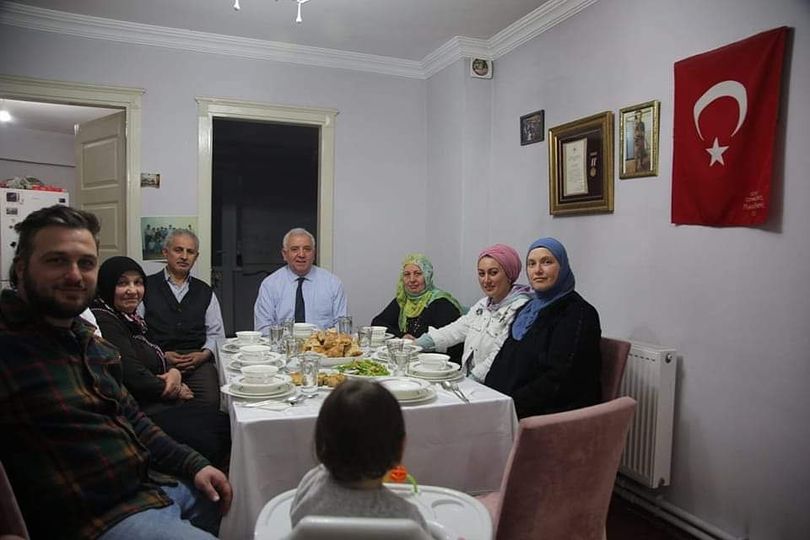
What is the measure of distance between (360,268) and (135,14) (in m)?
2.27

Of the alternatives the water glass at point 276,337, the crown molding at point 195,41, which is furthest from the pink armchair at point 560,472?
the crown molding at point 195,41

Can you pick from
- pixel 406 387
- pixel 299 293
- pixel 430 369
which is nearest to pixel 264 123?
pixel 299 293

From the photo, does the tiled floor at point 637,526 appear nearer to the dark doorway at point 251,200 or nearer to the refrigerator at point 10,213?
the refrigerator at point 10,213

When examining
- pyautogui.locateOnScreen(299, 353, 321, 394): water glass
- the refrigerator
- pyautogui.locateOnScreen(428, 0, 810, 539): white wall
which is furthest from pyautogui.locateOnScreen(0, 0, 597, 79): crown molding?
pyautogui.locateOnScreen(299, 353, 321, 394): water glass

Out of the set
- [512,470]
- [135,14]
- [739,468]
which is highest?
[135,14]

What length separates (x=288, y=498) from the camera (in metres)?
1.29

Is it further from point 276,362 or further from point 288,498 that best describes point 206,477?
point 276,362

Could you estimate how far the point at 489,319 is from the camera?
255 centimetres

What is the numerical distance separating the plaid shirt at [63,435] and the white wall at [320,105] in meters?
2.63

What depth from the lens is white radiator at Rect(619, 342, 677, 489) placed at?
241 cm

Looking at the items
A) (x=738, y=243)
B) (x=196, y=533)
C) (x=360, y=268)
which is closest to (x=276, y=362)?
(x=196, y=533)

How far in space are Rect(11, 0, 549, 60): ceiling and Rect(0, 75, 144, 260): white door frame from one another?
46 cm

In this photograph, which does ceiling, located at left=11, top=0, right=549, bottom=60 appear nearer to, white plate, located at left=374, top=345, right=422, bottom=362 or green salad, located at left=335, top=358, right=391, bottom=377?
white plate, located at left=374, top=345, right=422, bottom=362

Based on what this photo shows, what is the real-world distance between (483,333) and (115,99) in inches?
115
